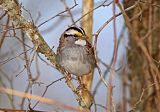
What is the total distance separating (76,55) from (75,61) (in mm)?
33

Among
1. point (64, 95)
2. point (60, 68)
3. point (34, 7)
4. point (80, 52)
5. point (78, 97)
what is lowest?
point (78, 97)

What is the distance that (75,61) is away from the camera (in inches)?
80.4

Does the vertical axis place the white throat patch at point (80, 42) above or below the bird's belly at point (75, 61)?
above

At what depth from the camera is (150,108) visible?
2828mm

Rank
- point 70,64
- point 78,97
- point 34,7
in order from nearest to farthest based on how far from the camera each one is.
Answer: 1. point 78,97
2. point 70,64
3. point 34,7

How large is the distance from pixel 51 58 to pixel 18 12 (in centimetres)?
26

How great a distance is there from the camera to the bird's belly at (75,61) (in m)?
2.01

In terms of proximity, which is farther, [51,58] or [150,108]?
[150,108]

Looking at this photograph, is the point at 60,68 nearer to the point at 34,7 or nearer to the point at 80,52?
the point at 80,52

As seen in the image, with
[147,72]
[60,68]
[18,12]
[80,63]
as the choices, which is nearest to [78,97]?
[60,68]

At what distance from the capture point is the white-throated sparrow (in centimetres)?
201

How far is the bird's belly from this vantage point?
6.60ft

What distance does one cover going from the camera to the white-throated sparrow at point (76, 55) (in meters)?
2.01

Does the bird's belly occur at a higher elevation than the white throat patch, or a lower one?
lower
